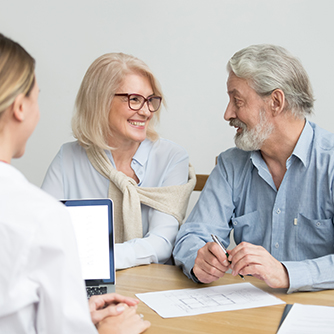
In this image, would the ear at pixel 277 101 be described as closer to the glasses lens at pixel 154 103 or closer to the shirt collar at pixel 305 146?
the shirt collar at pixel 305 146

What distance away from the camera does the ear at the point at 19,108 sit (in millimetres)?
774

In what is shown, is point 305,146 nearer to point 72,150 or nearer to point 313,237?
point 313,237

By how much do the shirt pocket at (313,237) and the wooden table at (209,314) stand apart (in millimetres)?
308

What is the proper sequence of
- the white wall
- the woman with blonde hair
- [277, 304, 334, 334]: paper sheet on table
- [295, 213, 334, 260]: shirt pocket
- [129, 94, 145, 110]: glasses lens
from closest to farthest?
the woman with blonde hair
[277, 304, 334, 334]: paper sheet on table
[295, 213, 334, 260]: shirt pocket
[129, 94, 145, 110]: glasses lens
the white wall

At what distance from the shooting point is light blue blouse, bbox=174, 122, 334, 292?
5.13 feet

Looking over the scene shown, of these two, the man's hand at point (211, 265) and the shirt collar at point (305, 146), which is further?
the shirt collar at point (305, 146)

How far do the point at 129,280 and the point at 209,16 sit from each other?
1863 mm

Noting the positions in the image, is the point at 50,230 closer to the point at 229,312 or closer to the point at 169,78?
the point at 229,312

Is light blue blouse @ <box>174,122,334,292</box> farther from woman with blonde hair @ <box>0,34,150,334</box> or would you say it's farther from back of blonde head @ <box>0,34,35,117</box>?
back of blonde head @ <box>0,34,35,117</box>

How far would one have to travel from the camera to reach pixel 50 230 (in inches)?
27.3

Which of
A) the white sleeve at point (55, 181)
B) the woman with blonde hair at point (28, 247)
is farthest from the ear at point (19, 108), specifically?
the white sleeve at point (55, 181)

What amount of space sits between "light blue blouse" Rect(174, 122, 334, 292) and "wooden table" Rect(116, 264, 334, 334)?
3.7 inches

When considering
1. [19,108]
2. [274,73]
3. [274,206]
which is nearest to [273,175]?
[274,206]

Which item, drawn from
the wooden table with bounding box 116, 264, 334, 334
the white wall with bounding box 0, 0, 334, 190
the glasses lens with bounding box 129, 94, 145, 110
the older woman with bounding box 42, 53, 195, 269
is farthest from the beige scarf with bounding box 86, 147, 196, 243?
the white wall with bounding box 0, 0, 334, 190
